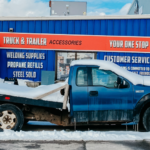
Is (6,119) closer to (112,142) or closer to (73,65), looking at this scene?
(73,65)

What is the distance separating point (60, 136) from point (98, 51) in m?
8.42

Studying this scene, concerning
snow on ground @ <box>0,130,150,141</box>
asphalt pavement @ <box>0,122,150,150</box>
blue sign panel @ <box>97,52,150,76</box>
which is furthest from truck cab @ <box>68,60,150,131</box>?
blue sign panel @ <box>97,52,150,76</box>

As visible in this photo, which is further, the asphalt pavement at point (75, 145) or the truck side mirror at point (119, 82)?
the truck side mirror at point (119, 82)

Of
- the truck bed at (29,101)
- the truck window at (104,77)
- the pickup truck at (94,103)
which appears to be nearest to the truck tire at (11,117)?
the pickup truck at (94,103)

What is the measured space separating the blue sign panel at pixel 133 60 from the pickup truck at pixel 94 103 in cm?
719

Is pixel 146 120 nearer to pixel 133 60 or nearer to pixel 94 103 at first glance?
pixel 94 103

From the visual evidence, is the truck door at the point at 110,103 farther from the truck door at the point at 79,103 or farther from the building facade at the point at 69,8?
the building facade at the point at 69,8

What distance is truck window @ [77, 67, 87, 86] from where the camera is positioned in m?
5.61

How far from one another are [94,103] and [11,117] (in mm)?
2149

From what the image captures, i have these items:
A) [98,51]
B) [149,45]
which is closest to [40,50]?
[98,51]

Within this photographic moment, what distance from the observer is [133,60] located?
41.7 ft

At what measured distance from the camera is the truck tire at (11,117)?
5.46 metres

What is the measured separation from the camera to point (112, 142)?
4812mm

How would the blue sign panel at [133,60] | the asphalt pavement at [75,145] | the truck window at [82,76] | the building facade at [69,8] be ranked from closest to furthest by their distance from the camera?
1. the asphalt pavement at [75,145]
2. the truck window at [82,76]
3. the blue sign panel at [133,60]
4. the building facade at [69,8]
